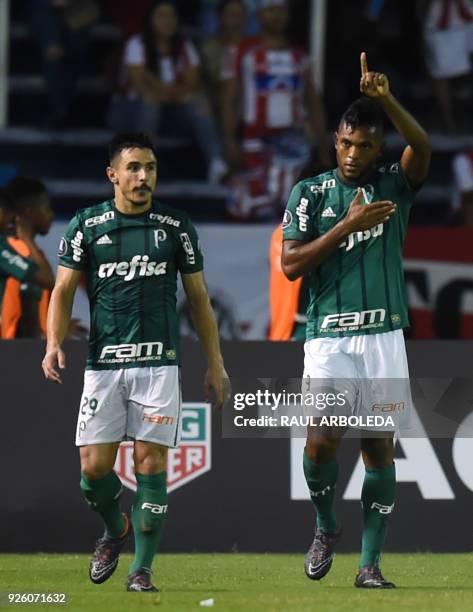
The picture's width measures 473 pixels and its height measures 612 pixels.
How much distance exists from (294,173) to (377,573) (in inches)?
288

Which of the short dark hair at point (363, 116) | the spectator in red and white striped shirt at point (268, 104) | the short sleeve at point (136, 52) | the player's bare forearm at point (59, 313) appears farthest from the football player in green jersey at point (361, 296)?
the short sleeve at point (136, 52)

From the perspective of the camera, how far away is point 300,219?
26.0ft

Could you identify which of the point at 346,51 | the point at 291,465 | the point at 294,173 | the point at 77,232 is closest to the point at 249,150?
the point at 294,173

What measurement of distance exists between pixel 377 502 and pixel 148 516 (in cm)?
108

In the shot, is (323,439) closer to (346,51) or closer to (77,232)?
(77,232)

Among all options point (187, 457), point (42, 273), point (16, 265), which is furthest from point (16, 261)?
point (187, 457)

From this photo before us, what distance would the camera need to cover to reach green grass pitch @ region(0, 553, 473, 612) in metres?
7.09

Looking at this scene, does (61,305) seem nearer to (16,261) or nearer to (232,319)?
(16,261)

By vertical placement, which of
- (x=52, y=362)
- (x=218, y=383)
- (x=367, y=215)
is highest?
(x=367, y=215)

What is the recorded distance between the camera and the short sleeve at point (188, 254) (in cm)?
783

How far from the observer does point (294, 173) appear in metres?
14.7

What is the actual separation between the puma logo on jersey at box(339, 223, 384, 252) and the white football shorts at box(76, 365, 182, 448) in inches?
38.4

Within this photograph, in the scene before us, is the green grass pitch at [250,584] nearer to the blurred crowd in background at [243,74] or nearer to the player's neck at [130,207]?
the player's neck at [130,207]

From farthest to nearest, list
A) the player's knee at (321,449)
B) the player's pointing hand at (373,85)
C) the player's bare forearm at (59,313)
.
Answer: the player's knee at (321,449), the player's bare forearm at (59,313), the player's pointing hand at (373,85)
